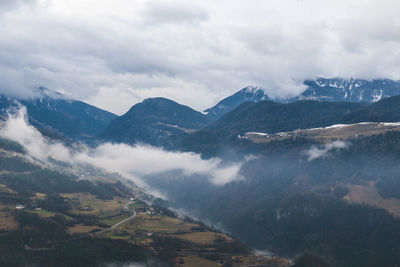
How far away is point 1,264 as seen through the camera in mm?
154500

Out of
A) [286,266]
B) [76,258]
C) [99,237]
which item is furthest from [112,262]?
[286,266]

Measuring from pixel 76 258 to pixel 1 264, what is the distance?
2664cm

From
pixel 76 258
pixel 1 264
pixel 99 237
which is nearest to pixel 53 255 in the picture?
pixel 76 258

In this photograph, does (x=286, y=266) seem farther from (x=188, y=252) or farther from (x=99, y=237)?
(x=99, y=237)

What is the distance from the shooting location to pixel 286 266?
196 meters

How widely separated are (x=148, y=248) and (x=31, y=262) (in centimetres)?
5261

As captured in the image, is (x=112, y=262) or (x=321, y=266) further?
(x=321, y=266)

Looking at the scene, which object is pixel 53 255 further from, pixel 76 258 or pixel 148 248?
pixel 148 248

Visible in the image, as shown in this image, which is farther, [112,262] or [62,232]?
[62,232]

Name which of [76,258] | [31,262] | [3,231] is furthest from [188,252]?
[3,231]

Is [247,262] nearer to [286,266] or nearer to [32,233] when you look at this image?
[286,266]

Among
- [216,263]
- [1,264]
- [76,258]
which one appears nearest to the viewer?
[1,264]

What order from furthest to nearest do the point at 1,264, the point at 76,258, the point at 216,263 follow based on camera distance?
1. the point at 216,263
2. the point at 76,258
3. the point at 1,264

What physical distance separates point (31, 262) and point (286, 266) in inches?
4282
